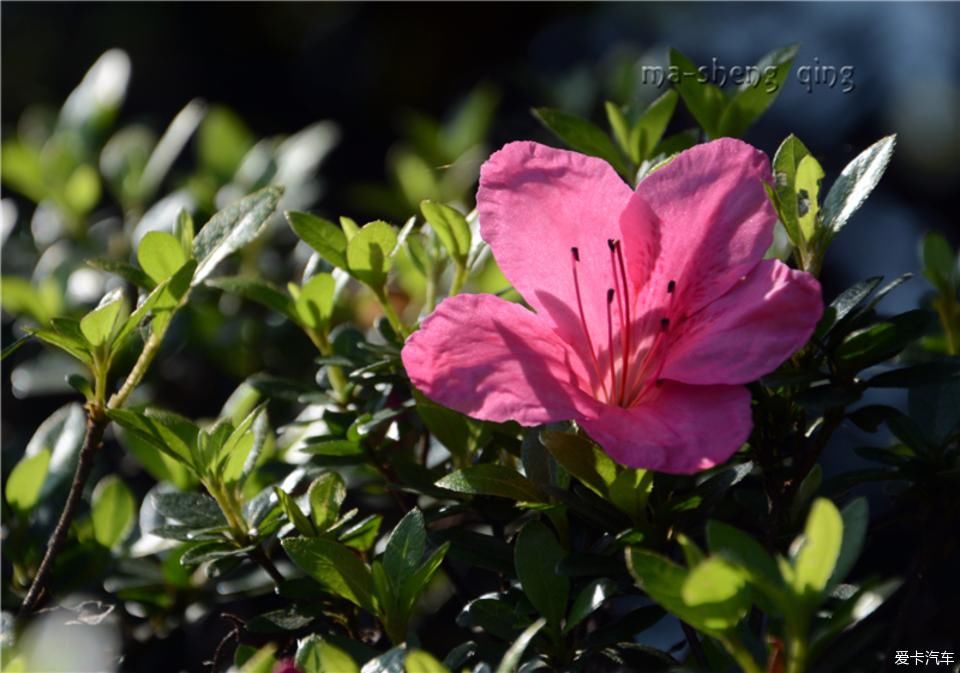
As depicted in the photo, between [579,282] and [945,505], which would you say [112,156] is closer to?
[579,282]

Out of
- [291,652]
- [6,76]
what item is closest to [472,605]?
[291,652]

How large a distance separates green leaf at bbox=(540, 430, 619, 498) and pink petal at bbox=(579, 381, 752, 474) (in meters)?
0.04

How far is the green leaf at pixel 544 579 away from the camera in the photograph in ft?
3.44

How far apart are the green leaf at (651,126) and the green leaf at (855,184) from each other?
327 mm

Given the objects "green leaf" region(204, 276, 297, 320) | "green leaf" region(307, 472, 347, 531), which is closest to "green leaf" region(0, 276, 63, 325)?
"green leaf" region(204, 276, 297, 320)

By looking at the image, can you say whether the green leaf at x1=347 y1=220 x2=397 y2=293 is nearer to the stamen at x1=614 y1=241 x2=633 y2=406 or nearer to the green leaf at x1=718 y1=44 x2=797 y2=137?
the stamen at x1=614 y1=241 x2=633 y2=406

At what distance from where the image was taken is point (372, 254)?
4.19 feet

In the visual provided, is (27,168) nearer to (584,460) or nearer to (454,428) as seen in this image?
(454,428)

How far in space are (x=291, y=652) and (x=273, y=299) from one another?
36cm

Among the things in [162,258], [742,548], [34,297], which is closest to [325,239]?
[162,258]

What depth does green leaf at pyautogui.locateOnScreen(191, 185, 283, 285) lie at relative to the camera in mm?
1256

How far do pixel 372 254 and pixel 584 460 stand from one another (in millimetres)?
330

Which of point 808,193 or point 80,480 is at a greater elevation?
point 808,193

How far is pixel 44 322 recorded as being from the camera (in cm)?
182
